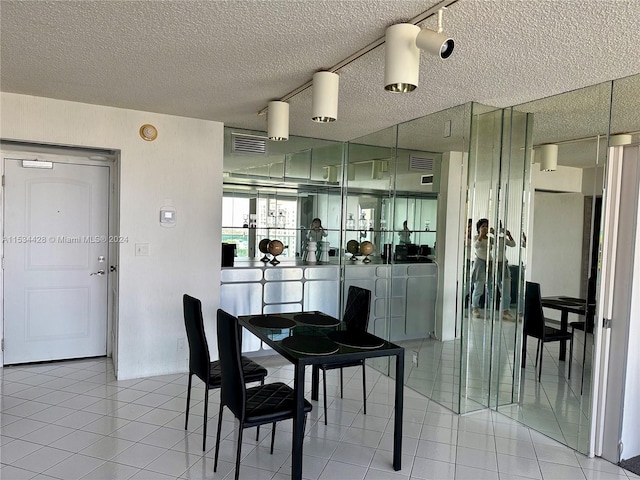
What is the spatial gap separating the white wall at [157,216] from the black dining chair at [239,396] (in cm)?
176

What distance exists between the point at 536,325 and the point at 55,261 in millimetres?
4190

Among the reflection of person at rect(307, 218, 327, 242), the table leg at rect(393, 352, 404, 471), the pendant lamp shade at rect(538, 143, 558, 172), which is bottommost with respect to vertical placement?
the table leg at rect(393, 352, 404, 471)

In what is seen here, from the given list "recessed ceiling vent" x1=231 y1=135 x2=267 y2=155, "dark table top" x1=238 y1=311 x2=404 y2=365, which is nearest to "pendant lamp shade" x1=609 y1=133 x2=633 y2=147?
"dark table top" x1=238 y1=311 x2=404 y2=365

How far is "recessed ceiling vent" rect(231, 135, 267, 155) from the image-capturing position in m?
4.56

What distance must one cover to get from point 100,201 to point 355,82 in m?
2.81

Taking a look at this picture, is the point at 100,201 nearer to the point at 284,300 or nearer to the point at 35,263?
the point at 35,263

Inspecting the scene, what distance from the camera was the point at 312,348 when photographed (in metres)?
2.58

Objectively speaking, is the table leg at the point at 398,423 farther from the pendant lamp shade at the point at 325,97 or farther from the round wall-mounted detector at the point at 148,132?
the round wall-mounted detector at the point at 148,132

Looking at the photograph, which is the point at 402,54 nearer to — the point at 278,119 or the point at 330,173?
the point at 278,119

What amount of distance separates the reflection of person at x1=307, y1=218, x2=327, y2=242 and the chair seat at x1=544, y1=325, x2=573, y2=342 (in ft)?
8.81

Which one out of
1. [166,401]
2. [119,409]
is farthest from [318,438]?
[119,409]

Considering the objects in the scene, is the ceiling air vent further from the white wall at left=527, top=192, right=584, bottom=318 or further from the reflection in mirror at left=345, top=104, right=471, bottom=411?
the white wall at left=527, top=192, right=584, bottom=318

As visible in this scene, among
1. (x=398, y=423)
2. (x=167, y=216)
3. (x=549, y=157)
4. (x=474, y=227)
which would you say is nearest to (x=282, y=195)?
(x=167, y=216)

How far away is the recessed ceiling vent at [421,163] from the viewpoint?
13.5 feet
